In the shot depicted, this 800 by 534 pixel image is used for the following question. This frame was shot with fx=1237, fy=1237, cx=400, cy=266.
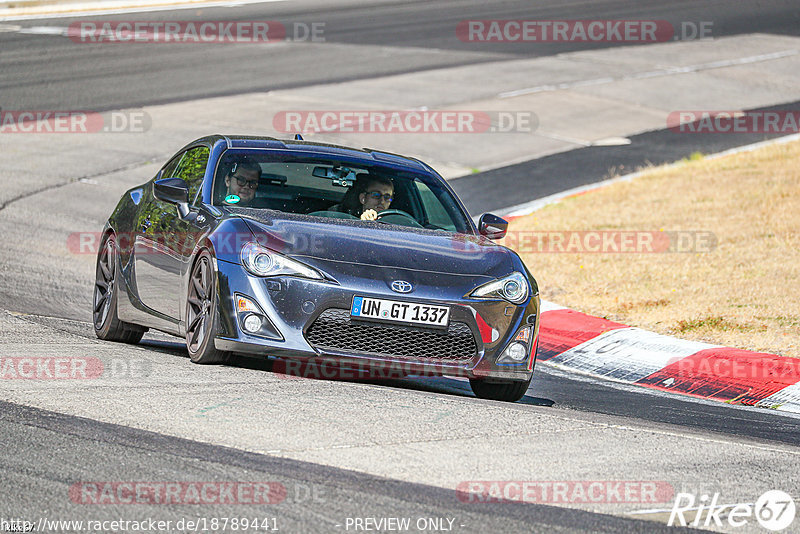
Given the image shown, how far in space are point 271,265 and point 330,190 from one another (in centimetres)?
151

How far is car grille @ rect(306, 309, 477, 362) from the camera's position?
690 cm

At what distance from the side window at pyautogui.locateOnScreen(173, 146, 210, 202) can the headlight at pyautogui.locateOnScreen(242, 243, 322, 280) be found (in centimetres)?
137

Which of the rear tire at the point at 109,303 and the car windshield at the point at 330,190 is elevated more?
the car windshield at the point at 330,190

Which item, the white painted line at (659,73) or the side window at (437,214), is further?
the white painted line at (659,73)

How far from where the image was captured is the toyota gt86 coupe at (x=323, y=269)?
6.90 m

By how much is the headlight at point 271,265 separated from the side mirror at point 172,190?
1150 mm

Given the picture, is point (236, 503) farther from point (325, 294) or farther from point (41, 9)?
point (41, 9)

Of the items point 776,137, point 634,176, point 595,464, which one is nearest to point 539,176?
point 634,176

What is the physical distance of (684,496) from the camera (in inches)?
200

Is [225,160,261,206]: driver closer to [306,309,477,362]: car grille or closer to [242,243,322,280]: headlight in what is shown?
[242,243,322,280]: headlight

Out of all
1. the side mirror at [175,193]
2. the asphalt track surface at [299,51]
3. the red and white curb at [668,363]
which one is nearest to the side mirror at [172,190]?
the side mirror at [175,193]

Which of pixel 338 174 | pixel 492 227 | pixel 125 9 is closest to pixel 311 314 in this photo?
pixel 338 174

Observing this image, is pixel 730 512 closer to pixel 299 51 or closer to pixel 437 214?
pixel 437 214

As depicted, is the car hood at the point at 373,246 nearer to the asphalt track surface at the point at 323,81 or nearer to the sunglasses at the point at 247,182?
the sunglasses at the point at 247,182
